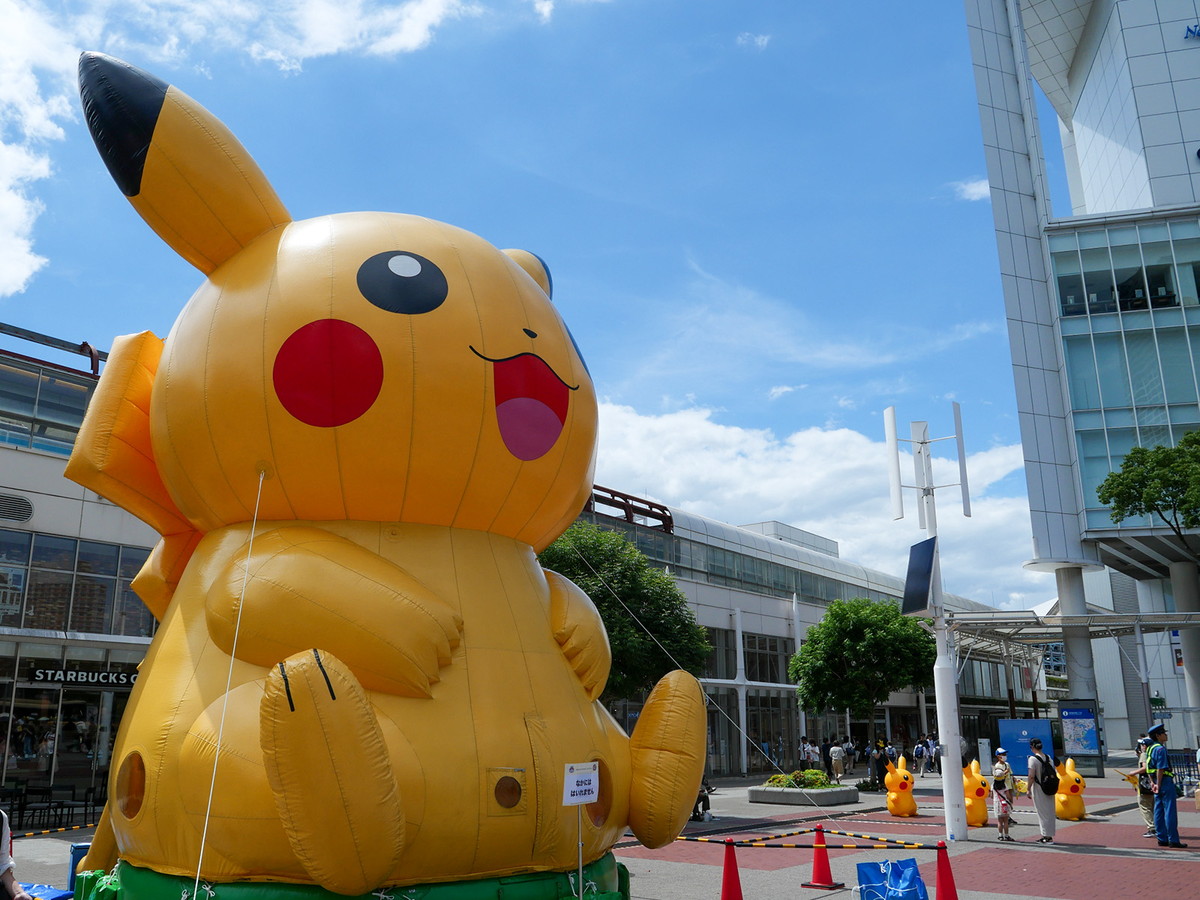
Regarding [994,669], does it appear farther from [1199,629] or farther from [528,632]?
[528,632]

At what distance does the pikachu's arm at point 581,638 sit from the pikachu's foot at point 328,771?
6.66ft

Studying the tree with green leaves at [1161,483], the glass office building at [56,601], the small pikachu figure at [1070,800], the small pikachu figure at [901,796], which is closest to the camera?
the small pikachu figure at [1070,800]

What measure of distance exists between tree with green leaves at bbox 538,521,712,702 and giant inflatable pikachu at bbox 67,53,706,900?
47.1 feet

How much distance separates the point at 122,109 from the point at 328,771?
4816 millimetres

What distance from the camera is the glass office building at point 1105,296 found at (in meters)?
38.1

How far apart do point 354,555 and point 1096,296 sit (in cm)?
4105

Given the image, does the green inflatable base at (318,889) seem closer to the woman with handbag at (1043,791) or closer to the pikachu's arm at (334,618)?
the pikachu's arm at (334,618)

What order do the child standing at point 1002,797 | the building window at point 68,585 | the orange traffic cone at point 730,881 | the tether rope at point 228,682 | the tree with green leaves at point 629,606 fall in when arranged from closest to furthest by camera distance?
the tether rope at point 228,682 < the orange traffic cone at point 730,881 < the child standing at point 1002,797 < the building window at point 68,585 < the tree with green leaves at point 629,606

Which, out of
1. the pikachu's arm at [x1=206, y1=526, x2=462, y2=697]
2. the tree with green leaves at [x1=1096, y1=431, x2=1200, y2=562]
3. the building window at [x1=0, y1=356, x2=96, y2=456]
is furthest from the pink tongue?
the tree with green leaves at [x1=1096, y1=431, x2=1200, y2=562]

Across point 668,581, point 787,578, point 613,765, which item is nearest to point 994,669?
point 787,578

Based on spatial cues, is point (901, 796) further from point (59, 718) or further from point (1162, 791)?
point (59, 718)

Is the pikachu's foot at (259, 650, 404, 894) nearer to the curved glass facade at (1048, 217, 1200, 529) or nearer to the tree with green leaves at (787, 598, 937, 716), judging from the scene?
the tree with green leaves at (787, 598, 937, 716)

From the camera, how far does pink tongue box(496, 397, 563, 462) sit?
6832mm

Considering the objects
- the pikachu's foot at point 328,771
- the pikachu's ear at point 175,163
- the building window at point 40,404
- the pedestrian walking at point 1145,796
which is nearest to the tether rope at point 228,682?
the pikachu's foot at point 328,771
